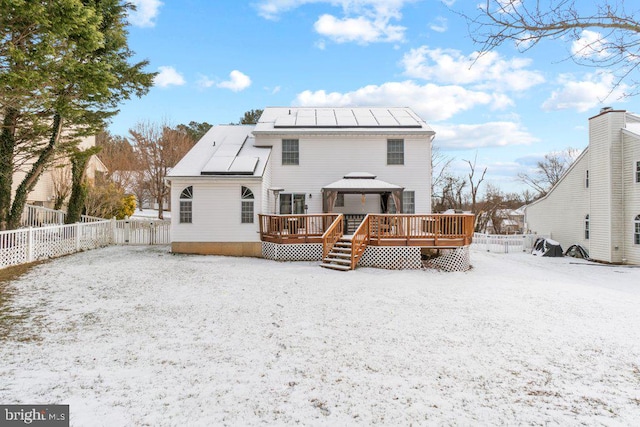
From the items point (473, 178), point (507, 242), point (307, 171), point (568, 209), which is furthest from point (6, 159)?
point (473, 178)

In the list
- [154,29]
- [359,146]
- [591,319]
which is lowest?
[591,319]

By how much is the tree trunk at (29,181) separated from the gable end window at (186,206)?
5.02 meters

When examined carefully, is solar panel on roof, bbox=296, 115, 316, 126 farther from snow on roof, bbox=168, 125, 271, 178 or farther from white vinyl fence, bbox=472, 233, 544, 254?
white vinyl fence, bbox=472, 233, 544, 254

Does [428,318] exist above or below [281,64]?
below

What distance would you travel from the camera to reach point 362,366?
4.27 m

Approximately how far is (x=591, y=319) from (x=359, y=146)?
36.9ft

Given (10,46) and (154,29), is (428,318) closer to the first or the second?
(10,46)

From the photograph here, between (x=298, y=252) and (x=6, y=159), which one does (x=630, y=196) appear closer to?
(x=298, y=252)

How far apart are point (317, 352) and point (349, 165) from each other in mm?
11806

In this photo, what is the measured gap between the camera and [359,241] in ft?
37.7

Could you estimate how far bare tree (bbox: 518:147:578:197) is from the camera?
36844 millimetres

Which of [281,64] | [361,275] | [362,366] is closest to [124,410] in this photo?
[362,366]

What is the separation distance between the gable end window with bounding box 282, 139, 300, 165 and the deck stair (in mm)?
5382

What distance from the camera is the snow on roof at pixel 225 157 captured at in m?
13.2
